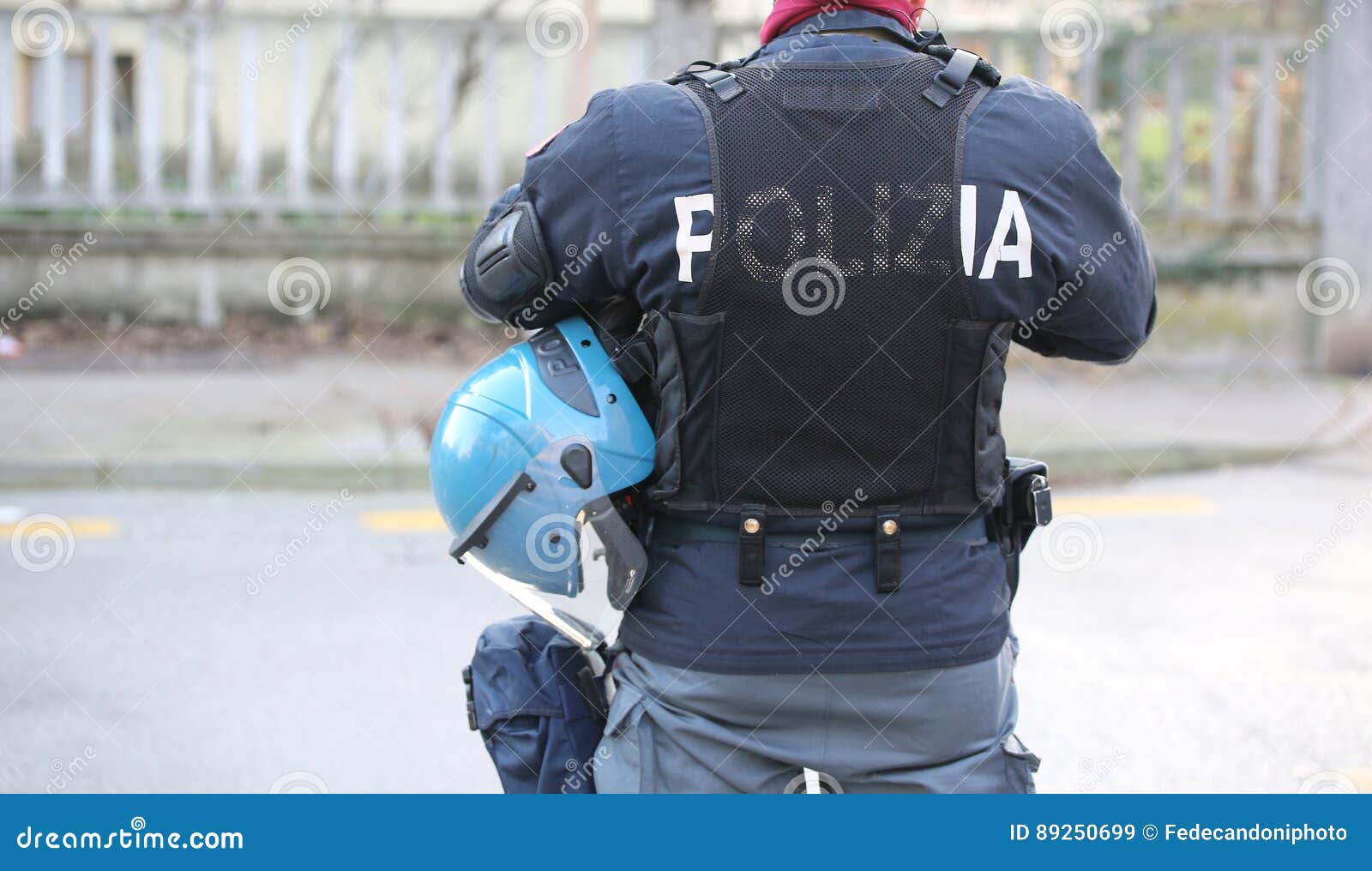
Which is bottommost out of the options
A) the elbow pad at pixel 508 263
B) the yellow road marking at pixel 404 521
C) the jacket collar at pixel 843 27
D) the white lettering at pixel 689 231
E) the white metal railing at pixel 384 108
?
the yellow road marking at pixel 404 521

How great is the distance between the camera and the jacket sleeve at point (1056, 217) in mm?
1811

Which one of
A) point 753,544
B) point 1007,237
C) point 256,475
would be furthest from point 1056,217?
point 256,475

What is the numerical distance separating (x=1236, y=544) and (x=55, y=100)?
734 cm

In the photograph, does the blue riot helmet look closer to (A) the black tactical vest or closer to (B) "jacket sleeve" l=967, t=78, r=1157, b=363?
(A) the black tactical vest

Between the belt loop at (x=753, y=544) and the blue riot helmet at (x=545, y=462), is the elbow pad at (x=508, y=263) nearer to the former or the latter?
the blue riot helmet at (x=545, y=462)

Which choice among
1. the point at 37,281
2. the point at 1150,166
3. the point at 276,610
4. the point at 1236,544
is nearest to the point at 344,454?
the point at 276,610

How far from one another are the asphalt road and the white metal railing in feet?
10.4

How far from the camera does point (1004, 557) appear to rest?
6.57 feet

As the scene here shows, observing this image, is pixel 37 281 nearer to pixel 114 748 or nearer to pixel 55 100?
pixel 55 100

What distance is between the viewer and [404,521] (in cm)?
669

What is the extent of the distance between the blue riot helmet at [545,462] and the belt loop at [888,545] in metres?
0.29

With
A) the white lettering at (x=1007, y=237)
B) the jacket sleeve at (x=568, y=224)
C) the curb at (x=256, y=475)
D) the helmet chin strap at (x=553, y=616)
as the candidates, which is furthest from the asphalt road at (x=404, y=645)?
the white lettering at (x=1007, y=237)

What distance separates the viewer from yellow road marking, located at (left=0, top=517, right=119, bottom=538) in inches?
248

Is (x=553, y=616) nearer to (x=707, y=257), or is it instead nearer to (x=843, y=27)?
(x=707, y=257)
